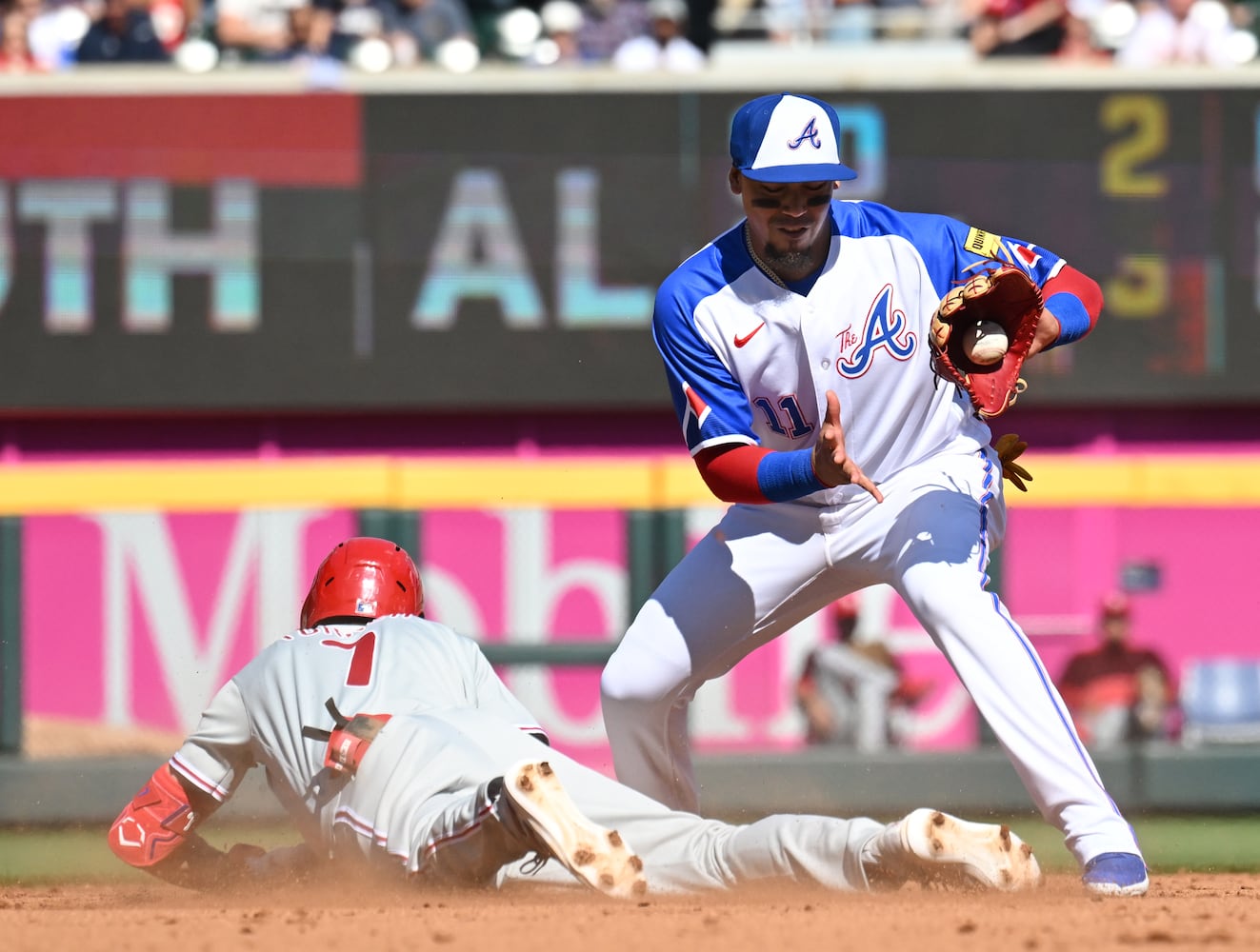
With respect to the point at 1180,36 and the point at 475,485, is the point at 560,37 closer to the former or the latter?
the point at 475,485

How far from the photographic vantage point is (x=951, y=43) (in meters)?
10.9

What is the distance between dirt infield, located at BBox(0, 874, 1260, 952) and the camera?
3.54 metres

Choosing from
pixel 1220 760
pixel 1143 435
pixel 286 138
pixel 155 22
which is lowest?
pixel 1220 760

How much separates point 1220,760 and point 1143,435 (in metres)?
3.46

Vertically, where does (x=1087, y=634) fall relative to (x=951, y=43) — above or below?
below

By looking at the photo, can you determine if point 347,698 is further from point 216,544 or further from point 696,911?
point 216,544

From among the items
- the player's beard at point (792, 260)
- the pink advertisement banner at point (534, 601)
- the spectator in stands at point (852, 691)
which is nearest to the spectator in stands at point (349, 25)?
the pink advertisement banner at point (534, 601)

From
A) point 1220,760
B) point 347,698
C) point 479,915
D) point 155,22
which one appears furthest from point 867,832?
point 155,22

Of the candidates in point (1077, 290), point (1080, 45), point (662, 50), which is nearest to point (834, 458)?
point (1077, 290)

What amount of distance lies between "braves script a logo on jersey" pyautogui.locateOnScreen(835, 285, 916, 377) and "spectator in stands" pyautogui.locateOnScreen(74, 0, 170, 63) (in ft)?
24.6

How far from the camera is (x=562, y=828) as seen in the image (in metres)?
3.78

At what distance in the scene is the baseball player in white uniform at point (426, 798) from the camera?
3.89 m

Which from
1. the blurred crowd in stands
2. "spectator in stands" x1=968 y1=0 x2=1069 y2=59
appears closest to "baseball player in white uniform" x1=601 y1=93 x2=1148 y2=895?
the blurred crowd in stands

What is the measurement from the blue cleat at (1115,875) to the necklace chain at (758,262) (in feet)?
Result: 5.14
